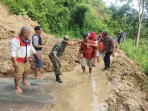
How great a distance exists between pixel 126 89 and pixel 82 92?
5.03ft

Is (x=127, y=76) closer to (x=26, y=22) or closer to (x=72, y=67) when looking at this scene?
(x=72, y=67)

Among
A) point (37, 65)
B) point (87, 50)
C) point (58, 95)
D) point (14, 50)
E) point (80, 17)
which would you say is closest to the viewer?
point (14, 50)

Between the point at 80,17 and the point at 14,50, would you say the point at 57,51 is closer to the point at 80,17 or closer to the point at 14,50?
the point at 14,50

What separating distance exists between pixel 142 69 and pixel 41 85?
669 centimetres

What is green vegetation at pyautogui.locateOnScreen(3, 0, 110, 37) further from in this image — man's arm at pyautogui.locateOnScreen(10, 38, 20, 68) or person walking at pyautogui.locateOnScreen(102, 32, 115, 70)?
man's arm at pyautogui.locateOnScreen(10, 38, 20, 68)

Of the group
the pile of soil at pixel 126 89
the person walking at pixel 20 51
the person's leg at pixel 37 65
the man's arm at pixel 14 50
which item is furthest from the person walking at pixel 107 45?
the man's arm at pixel 14 50

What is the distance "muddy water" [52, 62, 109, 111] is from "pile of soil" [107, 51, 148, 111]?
0.24 metres

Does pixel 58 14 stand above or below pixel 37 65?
above

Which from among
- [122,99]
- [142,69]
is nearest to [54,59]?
[122,99]

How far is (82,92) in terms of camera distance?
8328 millimetres

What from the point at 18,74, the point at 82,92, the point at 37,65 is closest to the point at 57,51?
the point at 37,65

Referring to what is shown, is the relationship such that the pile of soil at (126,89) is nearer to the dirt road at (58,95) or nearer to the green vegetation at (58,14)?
the dirt road at (58,95)

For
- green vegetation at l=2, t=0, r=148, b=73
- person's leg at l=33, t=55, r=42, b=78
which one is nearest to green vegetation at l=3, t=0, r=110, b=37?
green vegetation at l=2, t=0, r=148, b=73

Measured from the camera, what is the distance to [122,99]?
8.05 m
